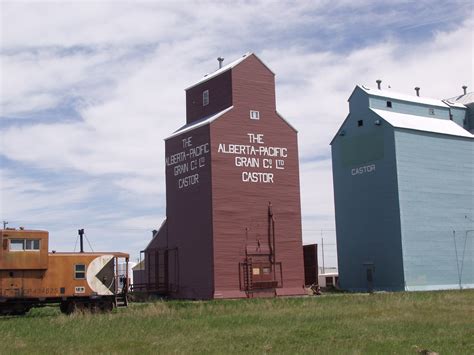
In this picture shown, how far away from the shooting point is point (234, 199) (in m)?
43.0

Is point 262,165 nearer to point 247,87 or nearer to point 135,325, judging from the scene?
point 247,87

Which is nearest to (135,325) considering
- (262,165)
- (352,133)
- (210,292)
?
(210,292)

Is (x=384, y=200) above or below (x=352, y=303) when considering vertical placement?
above

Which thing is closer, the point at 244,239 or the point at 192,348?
the point at 192,348

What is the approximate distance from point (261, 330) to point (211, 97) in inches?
1062

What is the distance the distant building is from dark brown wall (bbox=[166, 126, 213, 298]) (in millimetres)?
15415

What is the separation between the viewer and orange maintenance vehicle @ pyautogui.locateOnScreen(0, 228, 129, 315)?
31.4m

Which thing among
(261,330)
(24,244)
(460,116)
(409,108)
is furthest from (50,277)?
(460,116)

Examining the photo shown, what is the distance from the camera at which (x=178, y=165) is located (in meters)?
46.6

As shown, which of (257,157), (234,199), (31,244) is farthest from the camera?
(257,157)

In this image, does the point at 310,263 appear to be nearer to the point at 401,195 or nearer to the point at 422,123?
the point at 401,195

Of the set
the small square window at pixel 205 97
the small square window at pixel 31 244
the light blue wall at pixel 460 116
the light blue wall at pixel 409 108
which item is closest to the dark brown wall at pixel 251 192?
the small square window at pixel 205 97

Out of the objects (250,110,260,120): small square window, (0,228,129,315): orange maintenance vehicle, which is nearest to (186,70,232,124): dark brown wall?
(250,110,260,120): small square window

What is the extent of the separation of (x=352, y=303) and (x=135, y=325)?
13.3 meters
